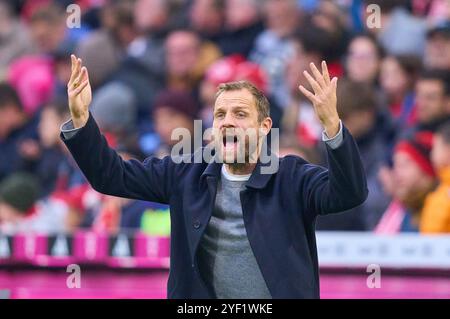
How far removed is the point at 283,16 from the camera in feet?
35.8

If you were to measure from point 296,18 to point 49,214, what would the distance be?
301 centimetres

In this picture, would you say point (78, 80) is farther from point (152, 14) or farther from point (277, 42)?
point (152, 14)

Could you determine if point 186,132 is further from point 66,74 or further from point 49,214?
point 66,74

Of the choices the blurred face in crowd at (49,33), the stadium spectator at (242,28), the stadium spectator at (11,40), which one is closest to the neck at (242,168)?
the stadium spectator at (242,28)

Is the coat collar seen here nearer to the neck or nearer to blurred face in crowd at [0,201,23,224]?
the neck

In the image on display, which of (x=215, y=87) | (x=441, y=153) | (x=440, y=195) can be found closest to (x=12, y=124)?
(x=215, y=87)

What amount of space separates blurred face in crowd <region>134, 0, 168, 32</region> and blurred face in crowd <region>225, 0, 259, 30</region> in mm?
935

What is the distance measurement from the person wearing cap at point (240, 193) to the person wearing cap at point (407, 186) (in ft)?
11.4

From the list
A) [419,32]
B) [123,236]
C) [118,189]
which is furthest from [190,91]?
[118,189]

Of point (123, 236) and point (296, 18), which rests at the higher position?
point (296, 18)

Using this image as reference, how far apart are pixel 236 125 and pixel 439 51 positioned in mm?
5059

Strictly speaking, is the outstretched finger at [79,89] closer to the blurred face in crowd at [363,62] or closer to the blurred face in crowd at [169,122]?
the blurred face in crowd at [169,122]

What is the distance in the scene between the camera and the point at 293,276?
15.9 ft

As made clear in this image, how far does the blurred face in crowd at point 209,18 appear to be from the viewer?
1142 centimetres
